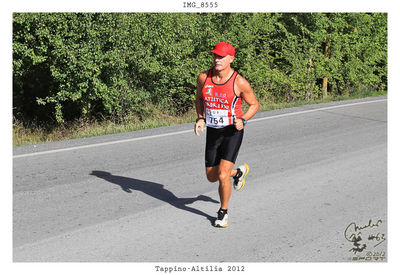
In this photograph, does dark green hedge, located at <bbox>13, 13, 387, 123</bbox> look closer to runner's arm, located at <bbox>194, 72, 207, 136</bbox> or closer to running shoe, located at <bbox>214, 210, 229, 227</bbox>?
runner's arm, located at <bbox>194, 72, 207, 136</bbox>

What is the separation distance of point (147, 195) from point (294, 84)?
9171 mm

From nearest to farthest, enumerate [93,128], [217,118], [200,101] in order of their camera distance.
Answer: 1. [217,118]
2. [200,101]
3. [93,128]

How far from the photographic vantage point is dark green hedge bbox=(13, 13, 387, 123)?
412 inches

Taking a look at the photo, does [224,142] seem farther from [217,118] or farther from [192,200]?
[192,200]

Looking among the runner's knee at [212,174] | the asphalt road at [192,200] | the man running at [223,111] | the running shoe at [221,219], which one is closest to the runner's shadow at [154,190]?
the asphalt road at [192,200]

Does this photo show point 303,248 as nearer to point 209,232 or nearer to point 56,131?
point 209,232

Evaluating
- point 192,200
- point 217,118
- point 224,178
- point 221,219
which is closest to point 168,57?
point 192,200

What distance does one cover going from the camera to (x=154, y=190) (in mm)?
6738

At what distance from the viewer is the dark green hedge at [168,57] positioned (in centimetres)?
1048

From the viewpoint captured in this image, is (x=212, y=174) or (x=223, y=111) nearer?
(x=223, y=111)

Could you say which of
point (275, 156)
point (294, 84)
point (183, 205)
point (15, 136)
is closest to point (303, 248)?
point (183, 205)
